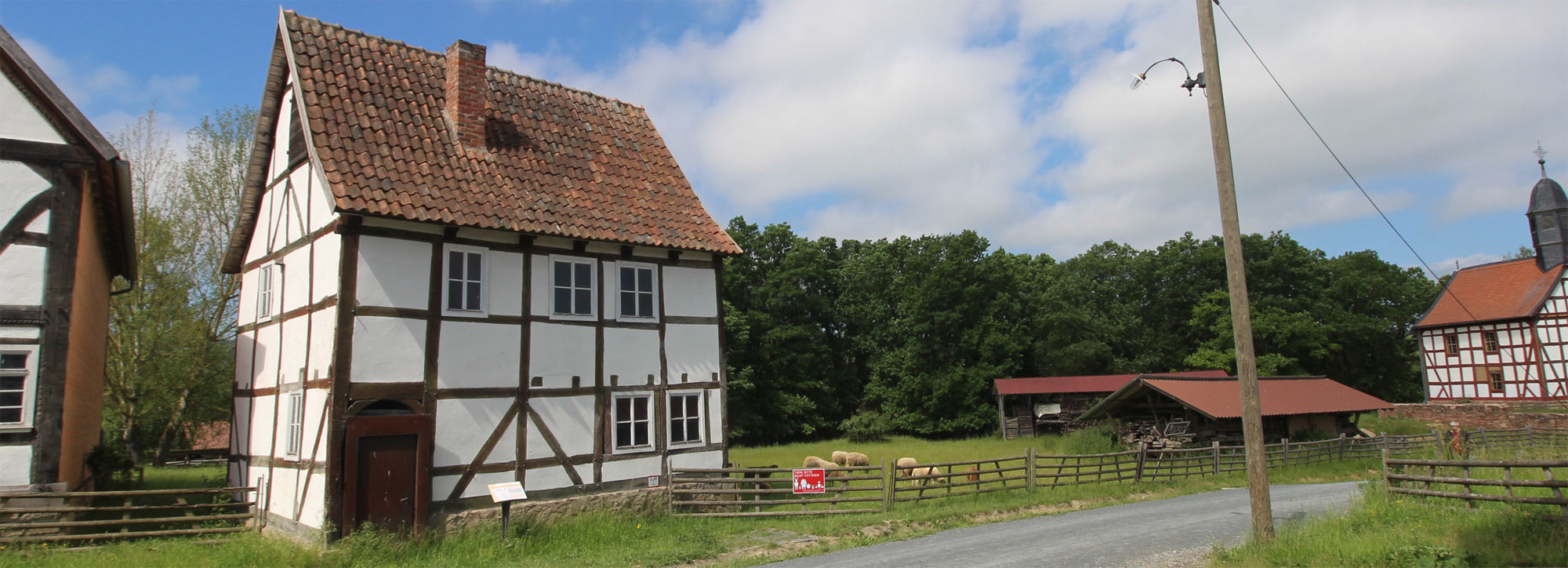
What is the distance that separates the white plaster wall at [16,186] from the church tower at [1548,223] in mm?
60695

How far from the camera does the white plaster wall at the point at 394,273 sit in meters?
13.4

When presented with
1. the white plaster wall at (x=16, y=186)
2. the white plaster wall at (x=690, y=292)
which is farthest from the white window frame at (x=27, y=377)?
the white plaster wall at (x=690, y=292)

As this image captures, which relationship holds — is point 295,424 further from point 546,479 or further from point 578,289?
point 578,289

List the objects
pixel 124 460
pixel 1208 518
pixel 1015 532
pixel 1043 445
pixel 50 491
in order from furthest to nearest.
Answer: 1. pixel 1043 445
2. pixel 124 460
3. pixel 1208 518
4. pixel 1015 532
5. pixel 50 491

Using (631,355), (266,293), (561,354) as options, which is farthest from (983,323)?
(266,293)

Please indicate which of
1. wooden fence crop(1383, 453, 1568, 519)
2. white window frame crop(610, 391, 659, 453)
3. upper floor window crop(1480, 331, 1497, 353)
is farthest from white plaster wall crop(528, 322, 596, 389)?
upper floor window crop(1480, 331, 1497, 353)

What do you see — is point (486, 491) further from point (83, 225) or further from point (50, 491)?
point (83, 225)

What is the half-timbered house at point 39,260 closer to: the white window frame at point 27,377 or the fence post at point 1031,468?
the white window frame at point 27,377

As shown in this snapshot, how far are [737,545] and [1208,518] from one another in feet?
28.1

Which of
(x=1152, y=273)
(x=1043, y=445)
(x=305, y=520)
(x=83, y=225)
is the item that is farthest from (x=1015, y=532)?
(x=1152, y=273)

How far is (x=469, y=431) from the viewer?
46.2 ft

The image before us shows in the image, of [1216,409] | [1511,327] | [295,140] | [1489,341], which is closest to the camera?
[295,140]

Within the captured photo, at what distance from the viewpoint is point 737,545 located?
13.4 m

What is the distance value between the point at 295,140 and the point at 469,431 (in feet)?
21.9
